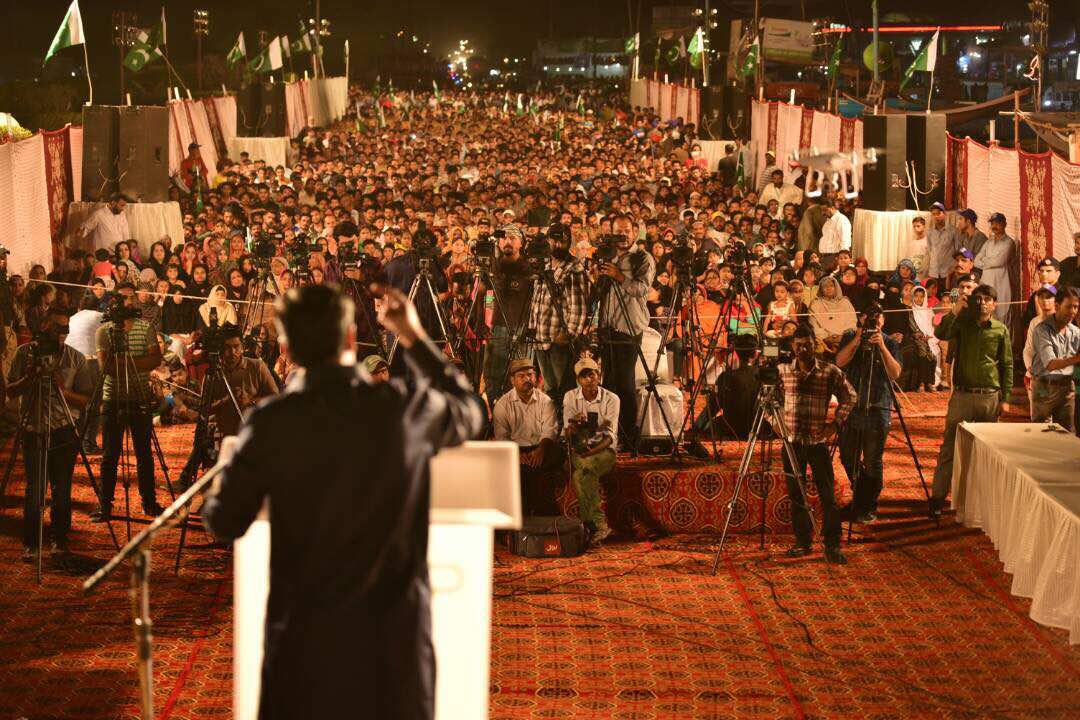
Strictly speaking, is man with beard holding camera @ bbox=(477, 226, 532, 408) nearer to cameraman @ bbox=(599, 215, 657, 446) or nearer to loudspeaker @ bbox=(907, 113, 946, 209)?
cameraman @ bbox=(599, 215, 657, 446)

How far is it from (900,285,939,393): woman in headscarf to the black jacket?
30.6 ft

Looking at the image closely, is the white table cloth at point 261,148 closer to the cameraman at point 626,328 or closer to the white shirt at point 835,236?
the white shirt at point 835,236

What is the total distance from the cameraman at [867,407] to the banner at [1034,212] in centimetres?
482

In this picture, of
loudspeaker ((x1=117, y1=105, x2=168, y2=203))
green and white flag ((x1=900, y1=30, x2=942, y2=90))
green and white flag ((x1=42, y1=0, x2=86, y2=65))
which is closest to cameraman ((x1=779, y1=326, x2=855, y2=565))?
loudspeaker ((x1=117, y1=105, x2=168, y2=203))

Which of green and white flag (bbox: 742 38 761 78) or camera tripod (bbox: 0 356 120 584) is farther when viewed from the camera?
green and white flag (bbox: 742 38 761 78)

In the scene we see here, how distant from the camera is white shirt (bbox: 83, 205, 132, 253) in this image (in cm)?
1531

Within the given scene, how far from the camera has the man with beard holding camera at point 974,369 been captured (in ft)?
26.6

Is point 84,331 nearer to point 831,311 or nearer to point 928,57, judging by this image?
point 831,311

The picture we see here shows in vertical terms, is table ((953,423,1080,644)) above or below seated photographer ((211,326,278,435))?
below

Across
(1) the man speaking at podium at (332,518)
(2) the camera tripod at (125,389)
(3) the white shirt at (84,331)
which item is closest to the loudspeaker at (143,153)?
(3) the white shirt at (84,331)

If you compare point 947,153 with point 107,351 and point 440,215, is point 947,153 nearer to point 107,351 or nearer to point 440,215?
point 440,215

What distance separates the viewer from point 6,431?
10.5m

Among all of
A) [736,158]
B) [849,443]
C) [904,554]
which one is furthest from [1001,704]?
[736,158]

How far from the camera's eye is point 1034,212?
12.8 m
